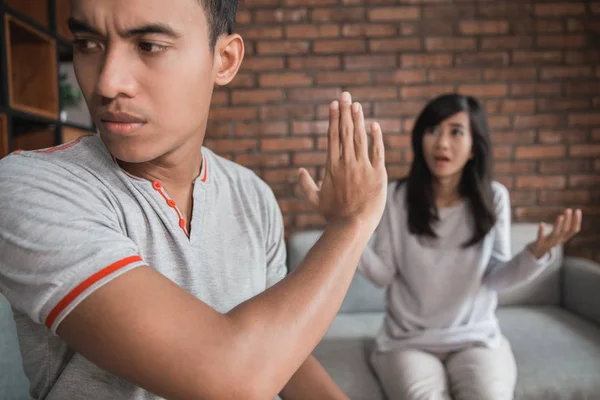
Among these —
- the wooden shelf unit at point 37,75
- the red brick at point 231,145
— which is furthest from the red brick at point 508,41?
the wooden shelf unit at point 37,75

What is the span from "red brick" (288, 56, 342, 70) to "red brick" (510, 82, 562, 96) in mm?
1147

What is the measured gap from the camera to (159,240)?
732 millimetres

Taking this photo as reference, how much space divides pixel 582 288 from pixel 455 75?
4.76 feet

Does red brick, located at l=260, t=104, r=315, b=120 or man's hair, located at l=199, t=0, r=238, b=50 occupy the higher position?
man's hair, located at l=199, t=0, r=238, b=50

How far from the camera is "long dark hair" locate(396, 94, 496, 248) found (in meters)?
1.79

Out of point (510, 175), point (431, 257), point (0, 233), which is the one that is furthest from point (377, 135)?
point (510, 175)

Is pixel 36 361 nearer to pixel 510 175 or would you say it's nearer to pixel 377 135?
pixel 377 135

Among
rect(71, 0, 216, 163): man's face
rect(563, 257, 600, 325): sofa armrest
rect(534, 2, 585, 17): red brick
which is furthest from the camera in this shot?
rect(534, 2, 585, 17): red brick

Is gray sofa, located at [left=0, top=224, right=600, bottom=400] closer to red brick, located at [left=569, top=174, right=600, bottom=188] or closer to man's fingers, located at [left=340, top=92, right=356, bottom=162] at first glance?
red brick, located at [left=569, top=174, right=600, bottom=188]

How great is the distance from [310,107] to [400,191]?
1103 mm

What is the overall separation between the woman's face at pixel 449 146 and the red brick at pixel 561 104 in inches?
51.3

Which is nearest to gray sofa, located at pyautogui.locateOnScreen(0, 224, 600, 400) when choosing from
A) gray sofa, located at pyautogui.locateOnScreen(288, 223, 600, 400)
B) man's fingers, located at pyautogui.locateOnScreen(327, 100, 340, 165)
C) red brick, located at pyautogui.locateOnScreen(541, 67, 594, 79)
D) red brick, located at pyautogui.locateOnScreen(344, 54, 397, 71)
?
gray sofa, located at pyautogui.locateOnScreen(288, 223, 600, 400)

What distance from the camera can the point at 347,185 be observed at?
0.71 metres

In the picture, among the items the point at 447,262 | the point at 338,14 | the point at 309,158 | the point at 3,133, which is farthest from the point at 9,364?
the point at 338,14
